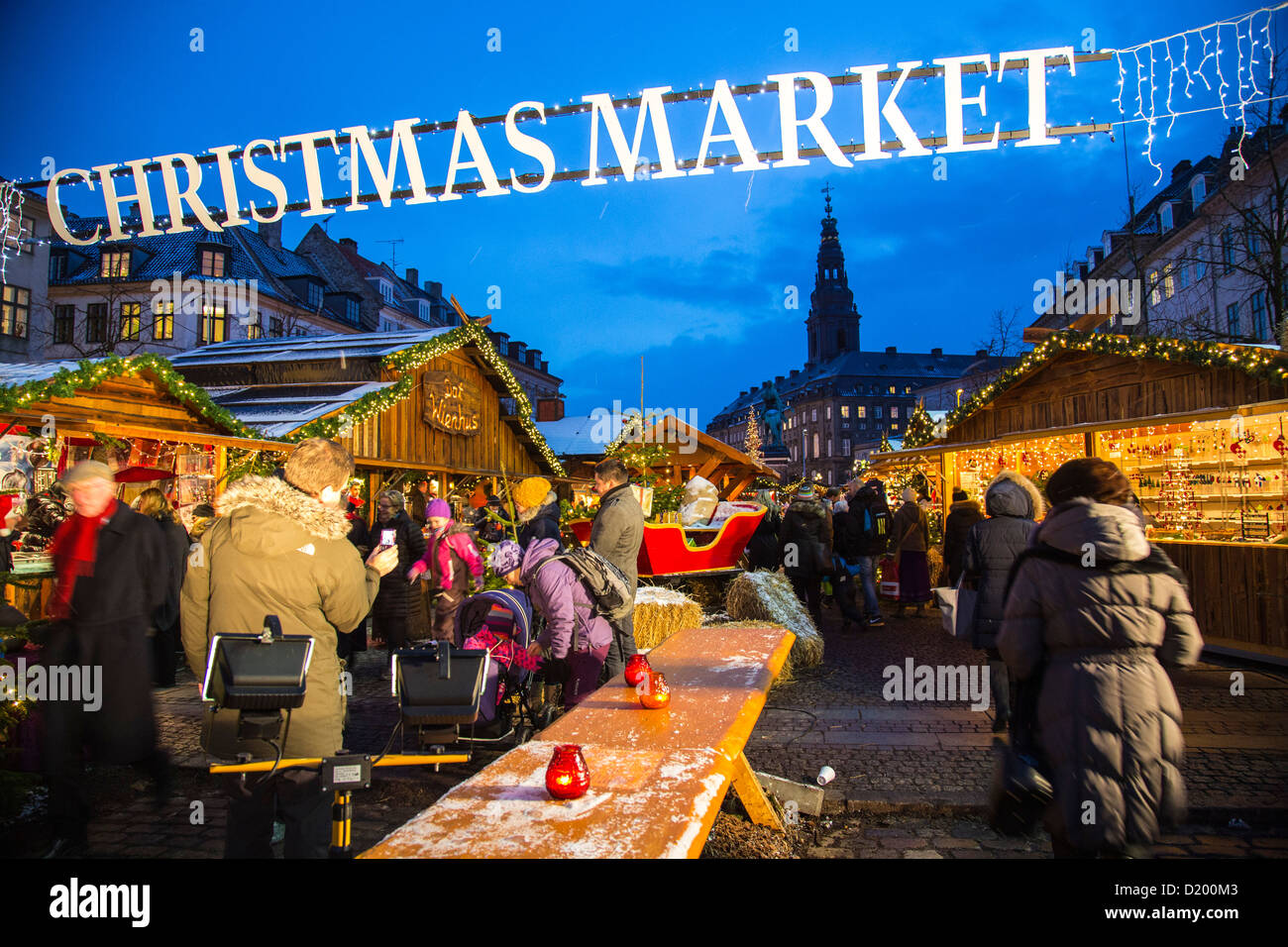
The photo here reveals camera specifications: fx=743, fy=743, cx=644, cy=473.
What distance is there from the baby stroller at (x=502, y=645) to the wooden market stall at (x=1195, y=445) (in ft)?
26.6

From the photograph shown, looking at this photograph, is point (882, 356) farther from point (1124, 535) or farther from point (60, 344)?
point (1124, 535)

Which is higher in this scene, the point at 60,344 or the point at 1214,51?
the point at 60,344

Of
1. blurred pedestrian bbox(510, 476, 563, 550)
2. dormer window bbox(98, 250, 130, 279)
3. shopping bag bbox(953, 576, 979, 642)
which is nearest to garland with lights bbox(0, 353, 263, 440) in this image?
blurred pedestrian bbox(510, 476, 563, 550)

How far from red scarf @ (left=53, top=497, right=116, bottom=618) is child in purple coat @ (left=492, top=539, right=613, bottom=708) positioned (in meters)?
2.33

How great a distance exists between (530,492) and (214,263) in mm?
32166

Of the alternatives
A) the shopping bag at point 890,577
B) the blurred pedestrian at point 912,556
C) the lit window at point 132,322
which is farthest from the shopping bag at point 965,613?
the lit window at point 132,322

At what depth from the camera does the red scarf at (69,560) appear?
4172 millimetres

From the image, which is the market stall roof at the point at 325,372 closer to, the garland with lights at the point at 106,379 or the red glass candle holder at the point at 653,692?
the garland with lights at the point at 106,379
